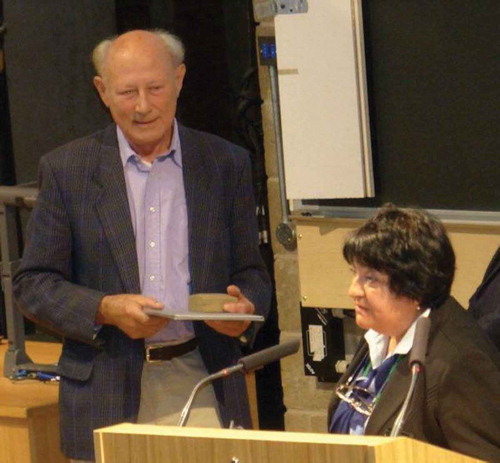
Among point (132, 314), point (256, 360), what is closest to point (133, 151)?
point (132, 314)

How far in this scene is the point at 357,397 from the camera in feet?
9.88

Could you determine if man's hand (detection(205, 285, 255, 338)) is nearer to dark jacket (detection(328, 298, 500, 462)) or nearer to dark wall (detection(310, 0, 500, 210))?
dark jacket (detection(328, 298, 500, 462))

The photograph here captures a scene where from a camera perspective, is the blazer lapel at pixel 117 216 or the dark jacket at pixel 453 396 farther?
the blazer lapel at pixel 117 216

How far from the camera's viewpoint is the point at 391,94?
425cm

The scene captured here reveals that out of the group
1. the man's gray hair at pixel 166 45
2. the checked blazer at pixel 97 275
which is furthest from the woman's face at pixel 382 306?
the man's gray hair at pixel 166 45

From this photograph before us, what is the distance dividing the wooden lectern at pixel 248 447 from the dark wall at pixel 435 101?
6.05 feet

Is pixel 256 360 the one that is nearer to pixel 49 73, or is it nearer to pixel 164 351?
pixel 164 351

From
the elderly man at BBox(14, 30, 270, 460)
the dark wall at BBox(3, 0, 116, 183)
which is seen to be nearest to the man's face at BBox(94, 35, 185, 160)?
the elderly man at BBox(14, 30, 270, 460)

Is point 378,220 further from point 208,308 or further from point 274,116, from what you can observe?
point 274,116

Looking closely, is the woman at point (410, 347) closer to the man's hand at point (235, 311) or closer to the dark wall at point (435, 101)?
the man's hand at point (235, 311)

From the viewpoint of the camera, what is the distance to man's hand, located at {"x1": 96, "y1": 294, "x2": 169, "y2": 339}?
3260mm

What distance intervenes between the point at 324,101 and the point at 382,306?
1.45 m

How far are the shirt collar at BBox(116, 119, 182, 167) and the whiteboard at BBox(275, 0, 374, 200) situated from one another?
0.80m

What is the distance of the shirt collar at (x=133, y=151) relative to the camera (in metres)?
3.56
